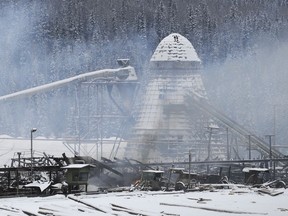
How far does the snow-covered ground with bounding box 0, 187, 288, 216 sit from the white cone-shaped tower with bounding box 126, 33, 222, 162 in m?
47.6

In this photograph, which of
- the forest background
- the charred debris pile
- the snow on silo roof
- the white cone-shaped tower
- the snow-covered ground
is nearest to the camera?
the snow-covered ground

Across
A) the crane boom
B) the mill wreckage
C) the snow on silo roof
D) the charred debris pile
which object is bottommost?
the charred debris pile

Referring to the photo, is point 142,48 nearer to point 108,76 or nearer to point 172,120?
point 108,76

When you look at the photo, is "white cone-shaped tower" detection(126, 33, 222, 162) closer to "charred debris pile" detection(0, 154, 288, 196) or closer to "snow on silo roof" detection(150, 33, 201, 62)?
"snow on silo roof" detection(150, 33, 201, 62)

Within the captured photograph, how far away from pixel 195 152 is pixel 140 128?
32.8 feet

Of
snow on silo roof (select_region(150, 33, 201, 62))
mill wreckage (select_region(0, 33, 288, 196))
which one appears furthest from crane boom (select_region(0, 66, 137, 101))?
snow on silo roof (select_region(150, 33, 201, 62))

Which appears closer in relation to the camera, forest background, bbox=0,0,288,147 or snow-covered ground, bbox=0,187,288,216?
snow-covered ground, bbox=0,187,288,216

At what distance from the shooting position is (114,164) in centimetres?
10981

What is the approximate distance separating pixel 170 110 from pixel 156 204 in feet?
208

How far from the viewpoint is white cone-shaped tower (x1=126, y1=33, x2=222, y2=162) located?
462ft

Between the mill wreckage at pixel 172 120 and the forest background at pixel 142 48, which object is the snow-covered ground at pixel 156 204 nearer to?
the mill wreckage at pixel 172 120

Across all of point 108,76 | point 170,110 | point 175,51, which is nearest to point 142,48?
point 108,76

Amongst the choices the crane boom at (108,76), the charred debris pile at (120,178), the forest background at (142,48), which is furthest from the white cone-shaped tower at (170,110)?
the forest background at (142,48)

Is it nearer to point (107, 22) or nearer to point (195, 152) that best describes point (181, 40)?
point (195, 152)
